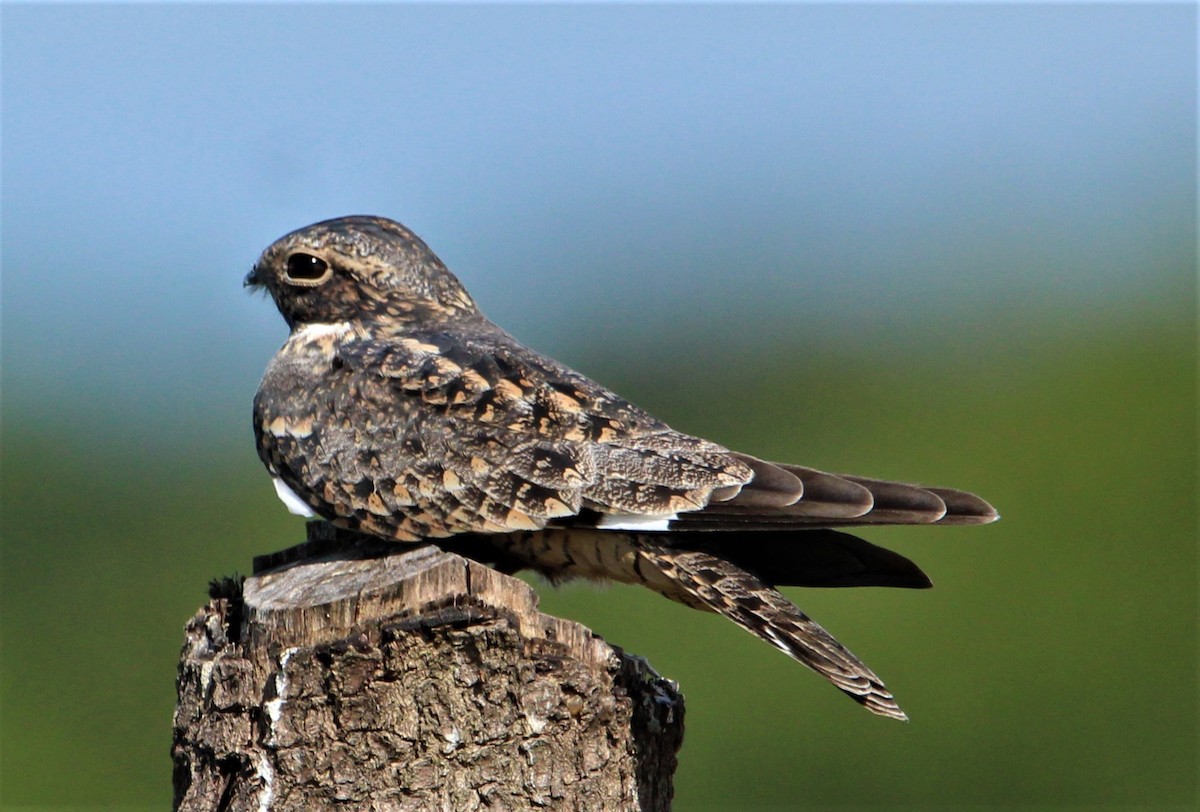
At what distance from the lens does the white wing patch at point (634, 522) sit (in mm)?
4316

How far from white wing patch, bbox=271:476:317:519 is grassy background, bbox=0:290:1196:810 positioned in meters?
4.75

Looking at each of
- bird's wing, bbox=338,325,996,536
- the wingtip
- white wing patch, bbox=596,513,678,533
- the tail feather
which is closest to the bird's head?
bird's wing, bbox=338,325,996,536

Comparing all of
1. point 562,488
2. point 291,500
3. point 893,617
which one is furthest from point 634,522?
point 893,617

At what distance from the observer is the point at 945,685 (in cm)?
1354

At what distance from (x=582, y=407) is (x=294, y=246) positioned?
1553mm

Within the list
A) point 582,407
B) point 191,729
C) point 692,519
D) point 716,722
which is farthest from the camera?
point 716,722

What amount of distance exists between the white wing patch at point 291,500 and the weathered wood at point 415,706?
0.94 meters

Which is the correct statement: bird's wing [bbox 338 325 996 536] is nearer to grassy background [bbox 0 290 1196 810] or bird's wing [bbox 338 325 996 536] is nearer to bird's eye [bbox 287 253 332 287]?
bird's eye [bbox 287 253 332 287]

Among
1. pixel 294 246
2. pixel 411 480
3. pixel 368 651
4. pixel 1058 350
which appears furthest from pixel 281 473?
pixel 1058 350

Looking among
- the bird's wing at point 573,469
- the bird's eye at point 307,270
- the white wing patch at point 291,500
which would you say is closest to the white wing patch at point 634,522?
the bird's wing at point 573,469

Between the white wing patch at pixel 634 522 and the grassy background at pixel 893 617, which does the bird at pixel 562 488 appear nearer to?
the white wing patch at pixel 634 522

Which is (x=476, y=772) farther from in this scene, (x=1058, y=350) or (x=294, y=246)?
(x=1058, y=350)

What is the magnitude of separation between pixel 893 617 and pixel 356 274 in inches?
416

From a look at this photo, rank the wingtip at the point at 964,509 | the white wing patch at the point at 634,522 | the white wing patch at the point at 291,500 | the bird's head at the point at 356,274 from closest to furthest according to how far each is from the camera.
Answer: the wingtip at the point at 964,509, the white wing patch at the point at 634,522, the white wing patch at the point at 291,500, the bird's head at the point at 356,274
